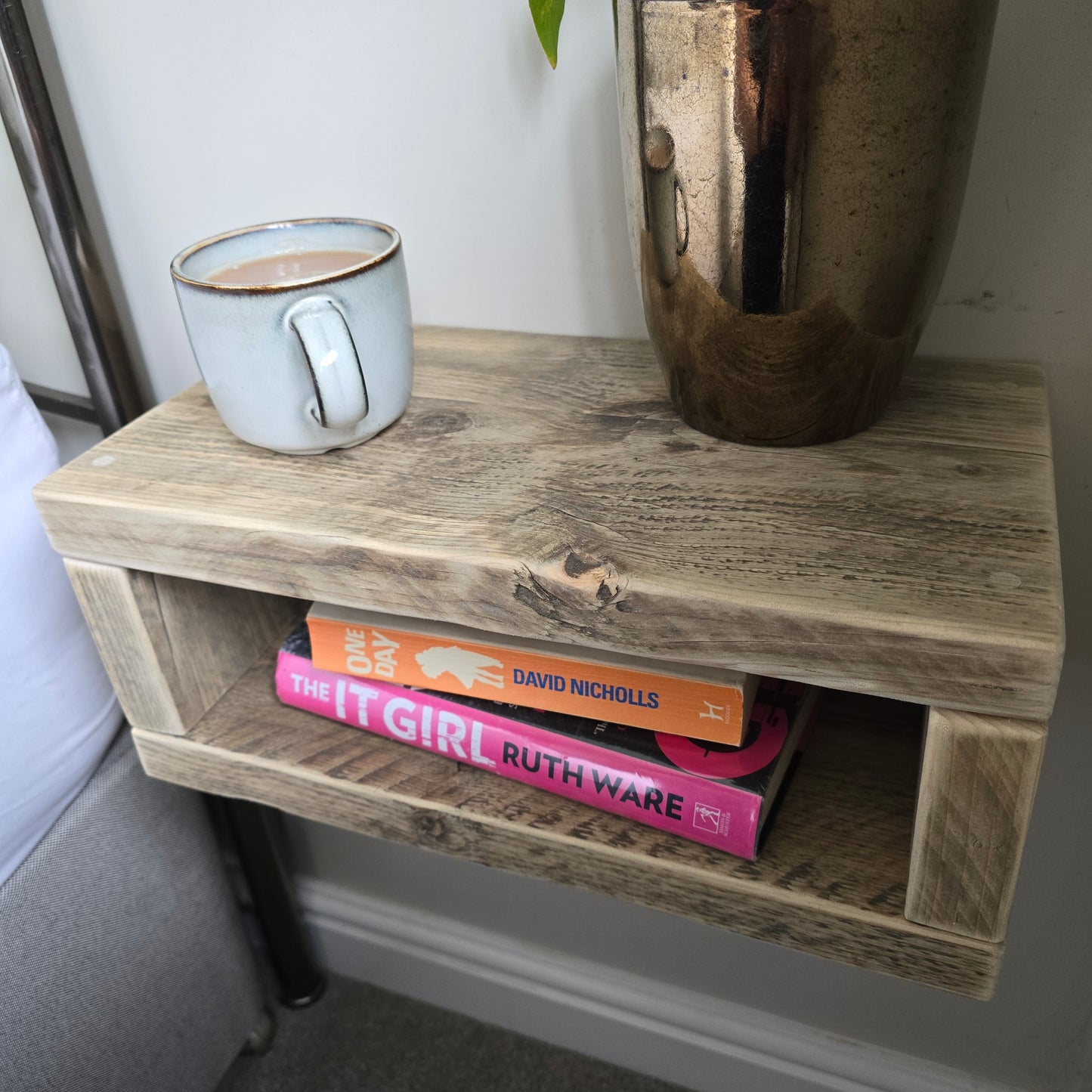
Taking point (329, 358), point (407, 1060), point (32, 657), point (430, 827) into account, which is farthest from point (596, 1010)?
point (329, 358)

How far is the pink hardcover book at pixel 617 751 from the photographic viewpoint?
0.46 m

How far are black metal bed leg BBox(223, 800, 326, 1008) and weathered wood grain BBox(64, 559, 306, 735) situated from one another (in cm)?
29

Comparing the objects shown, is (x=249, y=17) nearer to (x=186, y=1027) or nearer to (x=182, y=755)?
(x=182, y=755)

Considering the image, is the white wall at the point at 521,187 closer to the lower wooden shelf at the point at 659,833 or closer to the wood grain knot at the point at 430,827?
the lower wooden shelf at the point at 659,833

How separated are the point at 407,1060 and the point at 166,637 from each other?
631mm

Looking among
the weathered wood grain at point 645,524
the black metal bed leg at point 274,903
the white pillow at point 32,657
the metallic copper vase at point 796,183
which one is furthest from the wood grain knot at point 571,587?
the black metal bed leg at point 274,903

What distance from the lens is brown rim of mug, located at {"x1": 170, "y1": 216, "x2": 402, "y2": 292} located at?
0.44m

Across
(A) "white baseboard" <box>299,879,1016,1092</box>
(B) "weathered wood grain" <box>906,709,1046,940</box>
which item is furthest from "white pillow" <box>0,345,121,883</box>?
(B) "weathered wood grain" <box>906,709,1046,940</box>

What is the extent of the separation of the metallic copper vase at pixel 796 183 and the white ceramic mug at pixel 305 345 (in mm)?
138

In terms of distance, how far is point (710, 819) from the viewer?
46 centimetres

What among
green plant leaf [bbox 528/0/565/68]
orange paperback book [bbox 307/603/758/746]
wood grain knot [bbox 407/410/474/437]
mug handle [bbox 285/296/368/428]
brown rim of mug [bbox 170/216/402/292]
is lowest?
orange paperback book [bbox 307/603/758/746]

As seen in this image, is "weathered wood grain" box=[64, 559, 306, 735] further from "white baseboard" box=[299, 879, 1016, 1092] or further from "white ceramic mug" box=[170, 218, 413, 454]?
"white baseboard" box=[299, 879, 1016, 1092]

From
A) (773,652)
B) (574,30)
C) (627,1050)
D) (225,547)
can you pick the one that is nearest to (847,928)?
(773,652)

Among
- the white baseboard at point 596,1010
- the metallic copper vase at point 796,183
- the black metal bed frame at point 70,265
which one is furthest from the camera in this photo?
the white baseboard at point 596,1010
